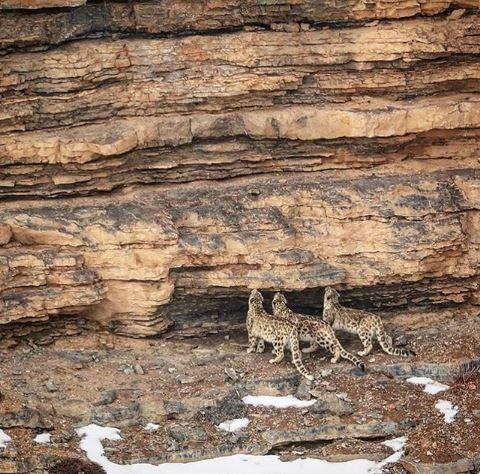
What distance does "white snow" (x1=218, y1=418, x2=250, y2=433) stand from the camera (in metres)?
26.4

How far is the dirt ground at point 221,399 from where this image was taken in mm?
25578

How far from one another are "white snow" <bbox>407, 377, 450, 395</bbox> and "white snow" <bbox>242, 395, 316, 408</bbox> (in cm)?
260

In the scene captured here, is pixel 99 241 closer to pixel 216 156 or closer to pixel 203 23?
pixel 216 156

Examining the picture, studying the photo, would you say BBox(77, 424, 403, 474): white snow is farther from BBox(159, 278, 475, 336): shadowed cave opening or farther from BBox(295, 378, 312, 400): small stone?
BBox(159, 278, 475, 336): shadowed cave opening

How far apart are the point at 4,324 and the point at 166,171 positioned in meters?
5.41

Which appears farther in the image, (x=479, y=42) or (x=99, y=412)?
(x=479, y=42)

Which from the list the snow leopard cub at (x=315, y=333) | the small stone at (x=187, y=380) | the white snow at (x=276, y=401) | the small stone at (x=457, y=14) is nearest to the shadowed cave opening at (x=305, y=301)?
the snow leopard cub at (x=315, y=333)

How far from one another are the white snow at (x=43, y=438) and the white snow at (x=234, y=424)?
11.9 ft

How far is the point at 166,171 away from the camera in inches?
1201

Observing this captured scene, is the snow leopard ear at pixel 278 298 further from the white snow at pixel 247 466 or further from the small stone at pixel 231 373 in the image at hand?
the white snow at pixel 247 466

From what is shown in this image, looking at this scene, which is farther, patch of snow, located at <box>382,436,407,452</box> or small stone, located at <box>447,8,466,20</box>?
small stone, located at <box>447,8,466,20</box>

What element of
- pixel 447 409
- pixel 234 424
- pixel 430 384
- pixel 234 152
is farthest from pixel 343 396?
pixel 234 152

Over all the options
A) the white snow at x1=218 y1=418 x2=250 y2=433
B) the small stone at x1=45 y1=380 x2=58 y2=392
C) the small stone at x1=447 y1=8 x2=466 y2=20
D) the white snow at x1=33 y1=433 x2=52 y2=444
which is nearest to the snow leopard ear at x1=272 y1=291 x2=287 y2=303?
the white snow at x1=218 y1=418 x2=250 y2=433

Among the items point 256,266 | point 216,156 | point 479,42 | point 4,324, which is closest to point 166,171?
point 216,156
